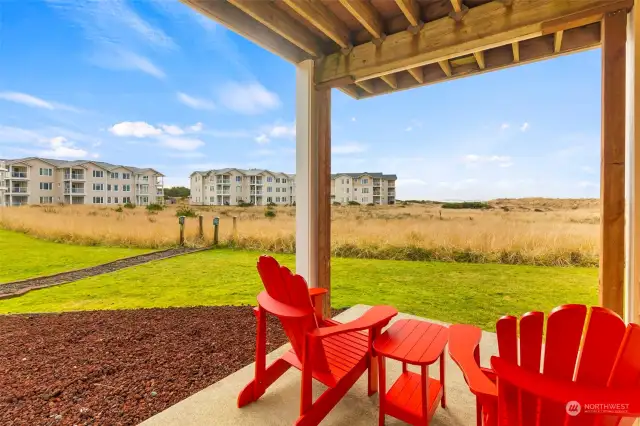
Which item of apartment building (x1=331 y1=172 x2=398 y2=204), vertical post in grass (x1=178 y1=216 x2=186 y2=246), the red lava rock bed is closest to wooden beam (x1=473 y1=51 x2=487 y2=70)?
apartment building (x1=331 y1=172 x2=398 y2=204)

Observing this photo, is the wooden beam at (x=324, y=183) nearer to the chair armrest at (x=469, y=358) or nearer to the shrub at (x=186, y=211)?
the chair armrest at (x=469, y=358)

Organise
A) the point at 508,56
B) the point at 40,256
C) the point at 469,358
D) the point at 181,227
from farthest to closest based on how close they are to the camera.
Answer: the point at 181,227
the point at 40,256
the point at 508,56
the point at 469,358

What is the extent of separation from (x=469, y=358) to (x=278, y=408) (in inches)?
44.8

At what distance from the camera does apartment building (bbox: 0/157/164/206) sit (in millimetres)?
2330

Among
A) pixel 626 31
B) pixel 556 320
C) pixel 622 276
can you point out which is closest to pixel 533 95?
pixel 626 31

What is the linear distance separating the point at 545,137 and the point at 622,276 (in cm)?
208

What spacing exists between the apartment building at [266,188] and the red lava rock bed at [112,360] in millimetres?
1865

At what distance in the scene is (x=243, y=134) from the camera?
13.9ft

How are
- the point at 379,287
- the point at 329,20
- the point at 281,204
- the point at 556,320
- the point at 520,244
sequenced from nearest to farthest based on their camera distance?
the point at 556,320 → the point at 329,20 → the point at 520,244 → the point at 379,287 → the point at 281,204

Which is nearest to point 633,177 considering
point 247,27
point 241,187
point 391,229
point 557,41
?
point 557,41

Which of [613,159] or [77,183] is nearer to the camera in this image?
[613,159]

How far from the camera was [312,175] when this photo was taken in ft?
8.44

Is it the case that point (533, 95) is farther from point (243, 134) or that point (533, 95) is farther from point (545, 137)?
point (243, 134)

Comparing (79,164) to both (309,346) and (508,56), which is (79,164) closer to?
(309,346)
